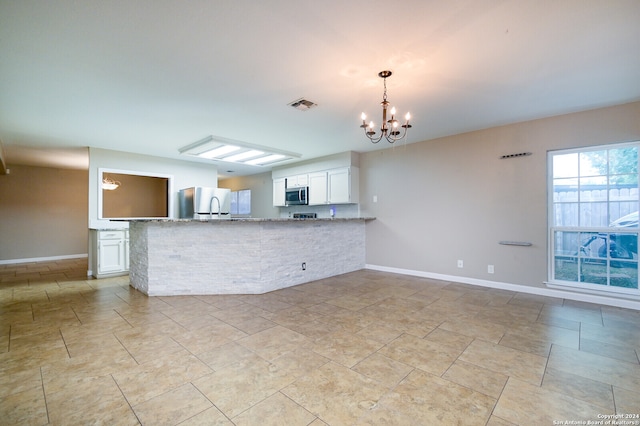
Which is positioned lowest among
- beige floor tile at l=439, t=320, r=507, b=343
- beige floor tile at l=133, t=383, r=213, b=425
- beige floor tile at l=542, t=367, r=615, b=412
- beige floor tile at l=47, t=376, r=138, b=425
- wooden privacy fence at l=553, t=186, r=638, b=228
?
beige floor tile at l=439, t=320, r=507, b=343

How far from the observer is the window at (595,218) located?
11.4 feet

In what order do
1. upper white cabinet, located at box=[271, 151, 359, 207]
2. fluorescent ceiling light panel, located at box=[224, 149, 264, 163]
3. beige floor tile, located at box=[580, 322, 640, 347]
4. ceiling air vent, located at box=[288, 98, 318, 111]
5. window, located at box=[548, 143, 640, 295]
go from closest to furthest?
beige floor tile, located at box=[580, 322, 640, 347], ceiling air vent, located at box=[288, 98, 318, 111], window, located at box=[548, 143, 640, 295], fluorescent ceiling light panel, located at box=[224, 149, 264, 163], upper white cabinet, located at box=[271, 151, 359, 207]

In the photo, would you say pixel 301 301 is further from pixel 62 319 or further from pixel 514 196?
pixel 514 196

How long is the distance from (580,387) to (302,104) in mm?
3491

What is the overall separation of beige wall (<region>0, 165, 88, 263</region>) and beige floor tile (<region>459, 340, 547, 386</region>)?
393 inches

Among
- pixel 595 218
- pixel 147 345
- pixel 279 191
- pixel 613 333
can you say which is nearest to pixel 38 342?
pixel 147 345

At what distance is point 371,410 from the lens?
5.26 ft

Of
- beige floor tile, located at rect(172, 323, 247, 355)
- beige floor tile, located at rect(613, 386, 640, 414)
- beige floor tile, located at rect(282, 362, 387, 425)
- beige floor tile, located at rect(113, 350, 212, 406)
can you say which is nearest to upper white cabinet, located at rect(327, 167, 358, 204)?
beige floor tile, located at rect(172, 323, 247, 355)

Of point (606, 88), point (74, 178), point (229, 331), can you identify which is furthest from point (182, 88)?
point (74, 178)

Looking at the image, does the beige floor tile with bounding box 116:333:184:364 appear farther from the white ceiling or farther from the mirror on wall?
the mirror on wall

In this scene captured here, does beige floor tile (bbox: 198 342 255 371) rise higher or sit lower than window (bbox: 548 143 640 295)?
lower

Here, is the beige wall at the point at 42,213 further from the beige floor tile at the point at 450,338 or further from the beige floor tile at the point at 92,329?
the beige floor tile at the point at 450,338

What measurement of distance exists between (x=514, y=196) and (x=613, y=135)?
1.24 meters

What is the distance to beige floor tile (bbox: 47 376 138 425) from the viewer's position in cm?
153
